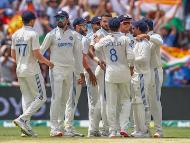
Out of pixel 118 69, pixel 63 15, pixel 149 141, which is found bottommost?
pixel 149 141

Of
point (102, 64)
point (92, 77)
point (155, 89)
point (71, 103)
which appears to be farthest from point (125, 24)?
point (71, 103)

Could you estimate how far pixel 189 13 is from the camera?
27312 mm

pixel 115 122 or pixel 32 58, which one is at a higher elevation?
pixel 32 58

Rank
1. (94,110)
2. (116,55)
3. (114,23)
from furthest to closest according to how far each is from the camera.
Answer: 1. (94,110)
2. (116,55)
3. (114,23)

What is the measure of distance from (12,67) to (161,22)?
4582 mm

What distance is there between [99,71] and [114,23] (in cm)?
137

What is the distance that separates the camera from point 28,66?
1736cm

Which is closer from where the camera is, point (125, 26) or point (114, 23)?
point (114, 23)

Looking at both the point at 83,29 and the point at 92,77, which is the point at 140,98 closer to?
the point at 92,77

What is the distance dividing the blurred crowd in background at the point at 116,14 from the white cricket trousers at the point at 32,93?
21.0 ft

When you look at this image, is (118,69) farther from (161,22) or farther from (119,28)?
(161,22)

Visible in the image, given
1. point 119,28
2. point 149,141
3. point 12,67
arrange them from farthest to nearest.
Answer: point 12,67
point 119,28
point 149,141

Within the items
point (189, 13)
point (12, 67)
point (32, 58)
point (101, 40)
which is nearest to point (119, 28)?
point (101, 40)

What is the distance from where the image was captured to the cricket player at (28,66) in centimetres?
1728
